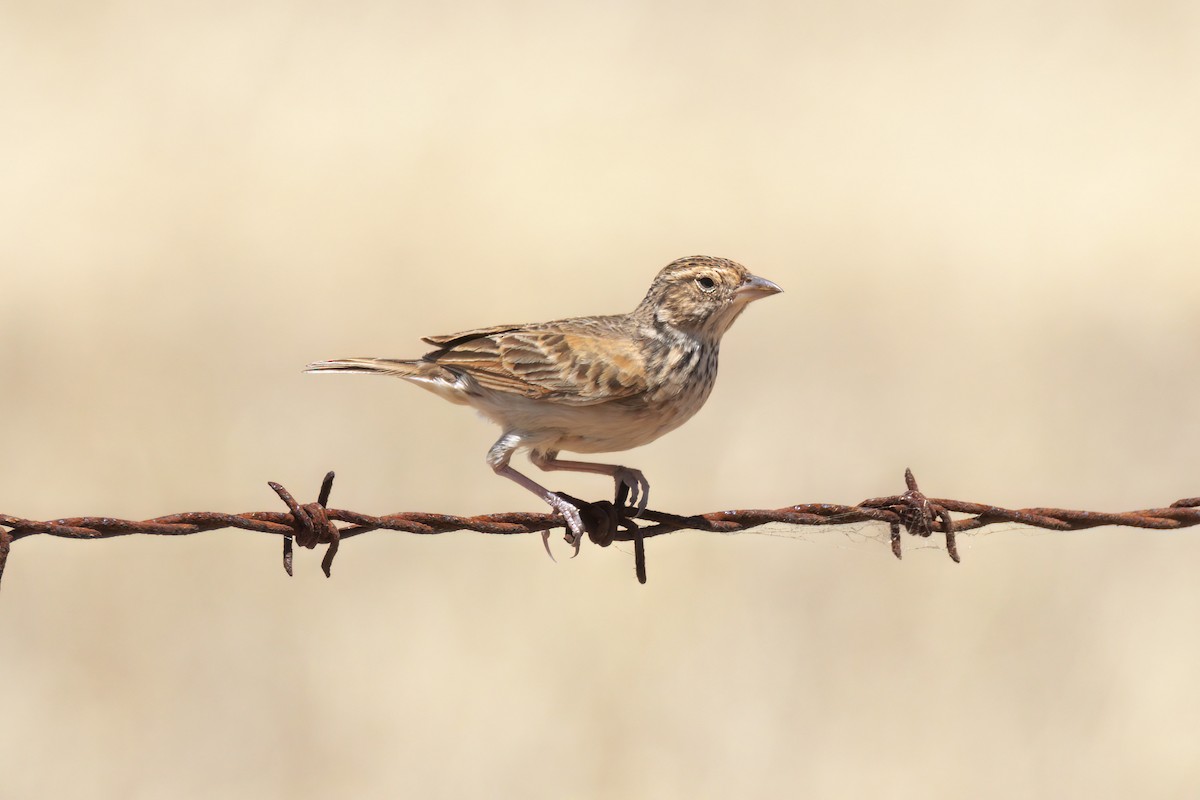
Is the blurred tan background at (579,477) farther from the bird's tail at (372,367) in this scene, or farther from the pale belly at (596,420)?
the bird's tail at (372,367)

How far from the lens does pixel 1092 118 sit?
794 inches

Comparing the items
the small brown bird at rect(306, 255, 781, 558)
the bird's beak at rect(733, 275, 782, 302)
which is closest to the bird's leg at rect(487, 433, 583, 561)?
the small brown bird at rect(306, 255, 781, 558)

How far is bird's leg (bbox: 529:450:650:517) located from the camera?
21.9 ft

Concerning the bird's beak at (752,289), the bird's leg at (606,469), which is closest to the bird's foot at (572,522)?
the bird's leg at (606,469)

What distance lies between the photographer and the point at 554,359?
6.78m

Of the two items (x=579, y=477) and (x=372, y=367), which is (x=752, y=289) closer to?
(x=372, y=367)

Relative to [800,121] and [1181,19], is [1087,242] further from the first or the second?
[1181,19]

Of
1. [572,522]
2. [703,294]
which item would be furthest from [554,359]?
[572,522]

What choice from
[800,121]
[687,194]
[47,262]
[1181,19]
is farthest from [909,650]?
[1181,19]

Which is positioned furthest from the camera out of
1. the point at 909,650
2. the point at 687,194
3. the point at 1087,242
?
the point at 687,194

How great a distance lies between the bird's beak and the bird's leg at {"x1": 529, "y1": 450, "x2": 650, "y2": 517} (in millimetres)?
1067

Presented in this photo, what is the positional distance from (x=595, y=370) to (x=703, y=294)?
2.89 ft

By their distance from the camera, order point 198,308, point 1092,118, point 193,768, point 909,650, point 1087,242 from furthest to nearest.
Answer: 1. point 1092,118
2. point 1087,242
3. point 198,308
4. point 909,650
5. point 193,768

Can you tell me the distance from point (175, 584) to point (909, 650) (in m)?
5.76
